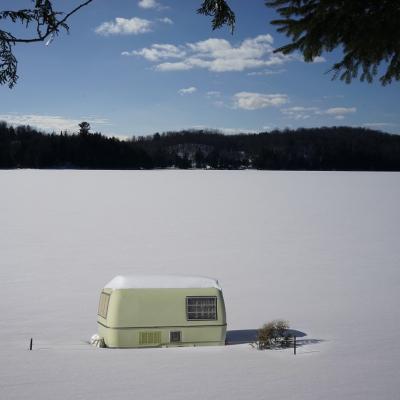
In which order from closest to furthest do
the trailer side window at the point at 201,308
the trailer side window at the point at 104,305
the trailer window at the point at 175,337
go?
the trailer side window at the point at 201,308, the trailer window at the point at 175,337, the trailer side window at the point at 104,305

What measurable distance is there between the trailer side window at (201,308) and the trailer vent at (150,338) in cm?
85

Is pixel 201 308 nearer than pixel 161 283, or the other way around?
pixel 201 308

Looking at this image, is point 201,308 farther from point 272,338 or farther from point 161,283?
point 272,338

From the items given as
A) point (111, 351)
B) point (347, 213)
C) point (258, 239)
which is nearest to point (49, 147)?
point (347, 213)

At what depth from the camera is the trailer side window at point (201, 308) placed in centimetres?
1212

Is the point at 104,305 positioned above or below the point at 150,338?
above

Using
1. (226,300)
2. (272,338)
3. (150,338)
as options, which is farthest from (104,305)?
(226,300)

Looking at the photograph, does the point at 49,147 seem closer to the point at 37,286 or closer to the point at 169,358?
the point at 37,286

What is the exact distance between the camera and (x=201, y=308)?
1220 centimetres

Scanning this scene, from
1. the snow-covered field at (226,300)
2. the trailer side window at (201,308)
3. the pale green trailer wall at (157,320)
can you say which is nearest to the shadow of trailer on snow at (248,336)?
the snow-covered field at (226,300)

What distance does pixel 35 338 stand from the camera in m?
15.4

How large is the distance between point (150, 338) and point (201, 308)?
139cm

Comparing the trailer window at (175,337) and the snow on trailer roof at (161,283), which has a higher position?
the snow on trailer roof at (161,283)

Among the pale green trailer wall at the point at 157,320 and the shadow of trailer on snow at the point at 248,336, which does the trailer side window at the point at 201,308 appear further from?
the shadow of trailer on snow at the point at 248,336
